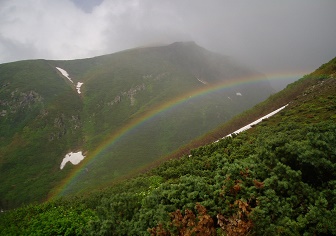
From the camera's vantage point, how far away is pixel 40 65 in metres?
183

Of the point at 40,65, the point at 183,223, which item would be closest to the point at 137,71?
the point at 40,65

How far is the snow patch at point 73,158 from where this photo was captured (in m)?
106

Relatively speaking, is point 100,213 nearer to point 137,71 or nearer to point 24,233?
point 24,233

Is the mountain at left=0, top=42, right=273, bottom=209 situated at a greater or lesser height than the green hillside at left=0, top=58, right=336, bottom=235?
greater

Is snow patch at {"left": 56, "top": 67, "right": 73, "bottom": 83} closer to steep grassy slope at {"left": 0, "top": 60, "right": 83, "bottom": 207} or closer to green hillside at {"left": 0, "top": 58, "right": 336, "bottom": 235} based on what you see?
steep grassy slope at {"left": 0, "top": 60, "right": 83, "bottom": 207}

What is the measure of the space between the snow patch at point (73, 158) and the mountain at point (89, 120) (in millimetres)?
404

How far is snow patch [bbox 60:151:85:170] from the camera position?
10581cm

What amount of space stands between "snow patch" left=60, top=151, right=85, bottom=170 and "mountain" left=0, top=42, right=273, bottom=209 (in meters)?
0.40

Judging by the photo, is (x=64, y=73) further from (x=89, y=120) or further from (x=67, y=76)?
(x=89, y=120)

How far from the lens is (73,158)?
357ft

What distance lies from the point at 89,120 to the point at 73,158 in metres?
32.2

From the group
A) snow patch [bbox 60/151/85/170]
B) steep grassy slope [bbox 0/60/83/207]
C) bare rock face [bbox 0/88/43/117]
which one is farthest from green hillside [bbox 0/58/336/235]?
bare rock face [bbox 0/88/43/117]

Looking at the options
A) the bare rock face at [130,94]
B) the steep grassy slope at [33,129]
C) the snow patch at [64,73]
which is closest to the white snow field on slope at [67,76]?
the snow patch at [64,73]

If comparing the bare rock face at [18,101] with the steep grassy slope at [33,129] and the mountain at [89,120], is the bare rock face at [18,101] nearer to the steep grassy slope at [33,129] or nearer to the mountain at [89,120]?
the steep grassy slope at [33,129]
